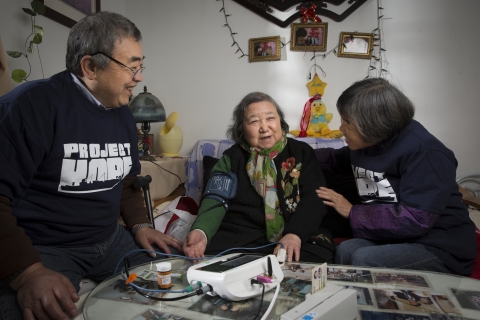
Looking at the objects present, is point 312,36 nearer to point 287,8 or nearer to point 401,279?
point 287,8

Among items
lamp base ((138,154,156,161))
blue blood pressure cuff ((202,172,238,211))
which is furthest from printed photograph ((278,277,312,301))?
lamp base ((138,154,156,161))

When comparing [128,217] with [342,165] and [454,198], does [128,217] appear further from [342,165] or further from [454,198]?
[454,198]

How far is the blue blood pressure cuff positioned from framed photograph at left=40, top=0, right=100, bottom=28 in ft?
5.24

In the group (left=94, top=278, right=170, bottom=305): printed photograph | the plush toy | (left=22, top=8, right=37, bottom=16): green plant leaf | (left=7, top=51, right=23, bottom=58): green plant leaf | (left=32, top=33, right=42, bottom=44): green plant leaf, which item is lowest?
(left=94, top=278, right=170, bottom=305): printed photograph

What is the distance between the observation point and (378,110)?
52.1 inches

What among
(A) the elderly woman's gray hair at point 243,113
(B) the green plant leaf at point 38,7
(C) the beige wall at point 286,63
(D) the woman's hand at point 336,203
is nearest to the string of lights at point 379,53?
(C) the beige wall at point 286,63

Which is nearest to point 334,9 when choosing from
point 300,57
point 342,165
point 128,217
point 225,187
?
point 300,57

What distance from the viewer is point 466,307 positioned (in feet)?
2.67

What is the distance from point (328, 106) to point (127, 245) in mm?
1940

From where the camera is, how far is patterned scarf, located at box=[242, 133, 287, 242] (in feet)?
4.83

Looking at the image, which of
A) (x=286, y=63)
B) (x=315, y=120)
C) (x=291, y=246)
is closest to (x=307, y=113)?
(x=315, y=120)

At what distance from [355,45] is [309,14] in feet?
1.34

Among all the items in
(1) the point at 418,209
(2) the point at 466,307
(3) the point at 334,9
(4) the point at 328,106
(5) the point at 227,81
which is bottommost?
(2) the point at 466,307

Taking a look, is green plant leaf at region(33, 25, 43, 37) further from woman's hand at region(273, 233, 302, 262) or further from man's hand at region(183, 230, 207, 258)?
woman's hand at region(273, 233, 302, 262)
